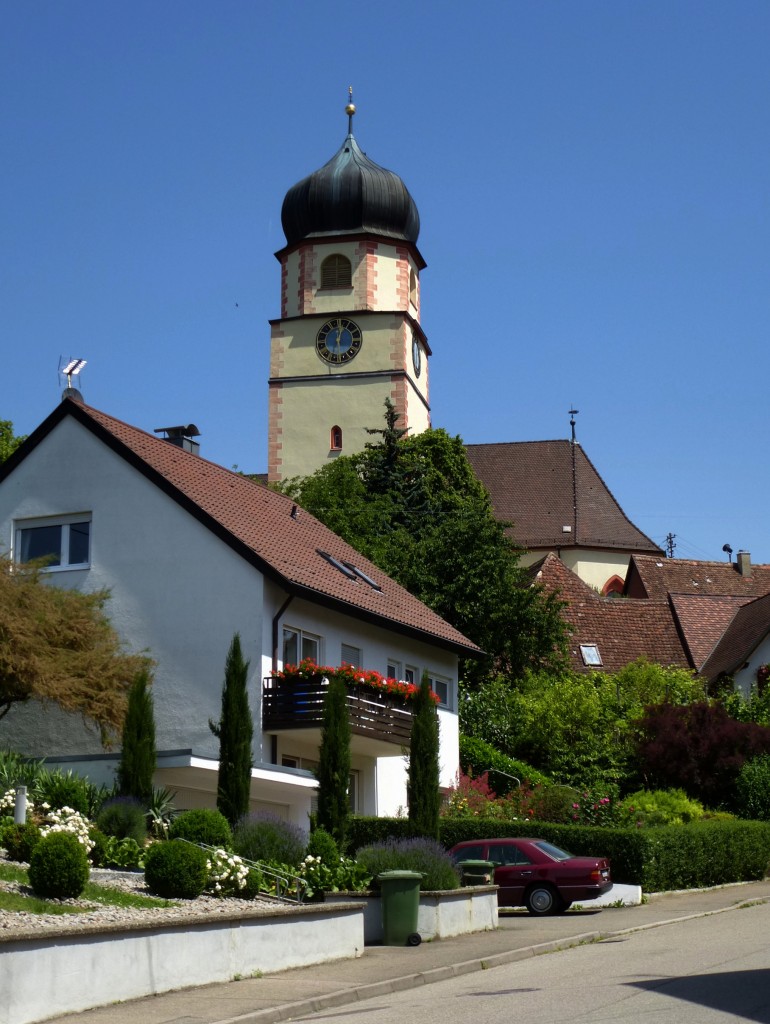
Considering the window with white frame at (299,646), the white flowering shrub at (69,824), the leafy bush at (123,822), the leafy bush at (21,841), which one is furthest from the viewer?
the window with white frame at (299,646)

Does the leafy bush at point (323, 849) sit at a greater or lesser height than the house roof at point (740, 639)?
lesser

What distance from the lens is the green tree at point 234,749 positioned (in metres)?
23.1

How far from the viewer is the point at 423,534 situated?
5159 cm

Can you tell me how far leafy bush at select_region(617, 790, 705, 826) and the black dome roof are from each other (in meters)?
42.6

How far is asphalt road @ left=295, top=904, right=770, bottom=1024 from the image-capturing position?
12242 millimetres

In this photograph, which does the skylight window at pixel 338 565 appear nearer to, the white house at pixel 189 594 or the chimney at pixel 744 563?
the white house at pixel 189 594

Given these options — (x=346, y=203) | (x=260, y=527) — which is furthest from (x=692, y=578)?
(x=260, y=527)

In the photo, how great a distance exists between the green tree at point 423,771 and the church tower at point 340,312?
156 ft

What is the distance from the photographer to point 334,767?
2398 cm

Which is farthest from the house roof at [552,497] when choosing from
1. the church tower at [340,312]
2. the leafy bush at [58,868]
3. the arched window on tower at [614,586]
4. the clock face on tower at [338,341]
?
the leafy bush at [58,868]

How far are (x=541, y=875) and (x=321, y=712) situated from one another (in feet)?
17.2

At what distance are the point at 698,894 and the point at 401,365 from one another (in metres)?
A: 46.8

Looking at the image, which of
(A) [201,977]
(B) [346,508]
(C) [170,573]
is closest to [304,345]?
(B) [346,508]

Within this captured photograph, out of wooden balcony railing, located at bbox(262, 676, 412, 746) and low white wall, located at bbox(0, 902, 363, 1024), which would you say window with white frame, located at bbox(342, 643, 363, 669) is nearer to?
wooden balcony railing, located at bbox(262, 676, 412, 746)
